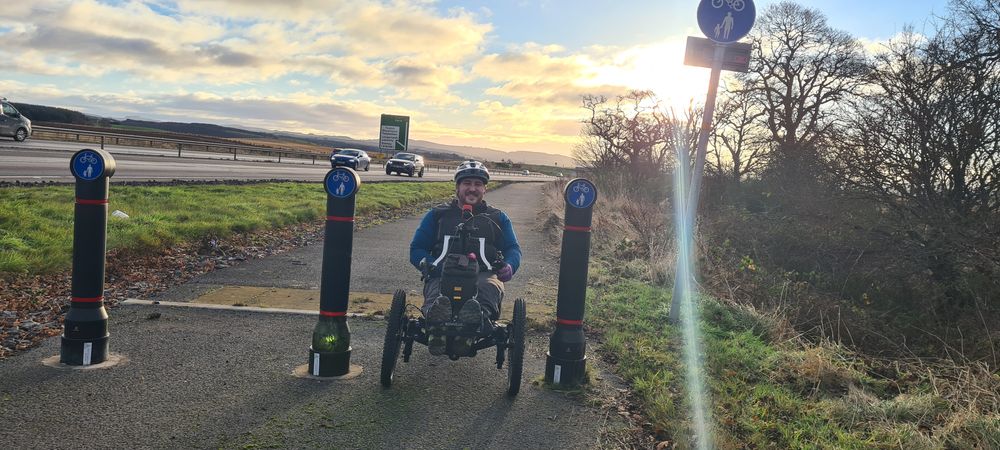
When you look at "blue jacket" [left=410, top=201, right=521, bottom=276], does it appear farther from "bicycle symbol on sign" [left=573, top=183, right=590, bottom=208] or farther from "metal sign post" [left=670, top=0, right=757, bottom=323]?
"metal sign post" [left=670, top=0, right=757, bottom=323]

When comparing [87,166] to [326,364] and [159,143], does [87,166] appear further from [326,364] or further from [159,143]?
[159,143]

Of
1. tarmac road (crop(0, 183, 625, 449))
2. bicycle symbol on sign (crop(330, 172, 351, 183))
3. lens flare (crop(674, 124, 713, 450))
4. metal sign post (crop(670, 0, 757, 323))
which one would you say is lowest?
tarmac road (crop(0, 183, 625, 449))

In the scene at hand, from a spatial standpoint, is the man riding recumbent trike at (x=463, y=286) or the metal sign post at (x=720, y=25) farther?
the metal sign post at (x=720, y=25)

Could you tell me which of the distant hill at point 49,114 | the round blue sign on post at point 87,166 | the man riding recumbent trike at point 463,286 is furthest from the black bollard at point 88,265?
the distant hill at point 49,114

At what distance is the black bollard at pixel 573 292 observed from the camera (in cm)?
434

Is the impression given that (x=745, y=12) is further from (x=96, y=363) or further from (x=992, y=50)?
(x=992, y=50)

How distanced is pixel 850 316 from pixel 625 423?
24.6 ft

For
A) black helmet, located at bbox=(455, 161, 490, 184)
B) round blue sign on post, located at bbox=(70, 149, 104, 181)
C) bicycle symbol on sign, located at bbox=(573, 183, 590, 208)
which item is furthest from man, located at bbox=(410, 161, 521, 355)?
round blue sign on post, located at bbox=(70, 149, 104, 181)

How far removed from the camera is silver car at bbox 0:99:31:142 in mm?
27625

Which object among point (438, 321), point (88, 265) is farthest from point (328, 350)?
point (88, 265)

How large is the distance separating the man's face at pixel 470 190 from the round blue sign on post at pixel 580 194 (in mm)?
591

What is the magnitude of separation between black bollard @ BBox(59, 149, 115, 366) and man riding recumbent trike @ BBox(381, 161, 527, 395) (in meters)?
1.95

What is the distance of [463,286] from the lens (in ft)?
13.1

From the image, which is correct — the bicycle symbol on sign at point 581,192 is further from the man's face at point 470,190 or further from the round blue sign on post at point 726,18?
the round blue sign on post at point 726,18
